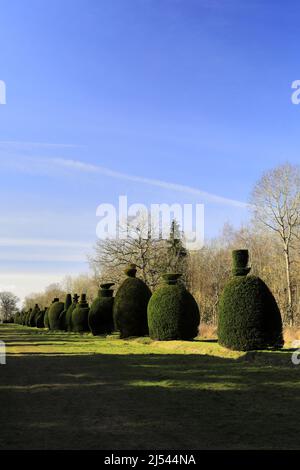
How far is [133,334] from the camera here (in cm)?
2594

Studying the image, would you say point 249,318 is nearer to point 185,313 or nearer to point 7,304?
point 185,313

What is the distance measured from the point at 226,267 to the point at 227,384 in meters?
38.9

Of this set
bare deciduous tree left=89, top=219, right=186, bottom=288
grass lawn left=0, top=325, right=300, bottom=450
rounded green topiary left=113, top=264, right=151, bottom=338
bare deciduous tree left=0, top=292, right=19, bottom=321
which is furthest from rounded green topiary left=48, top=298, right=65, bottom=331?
bare deciduous tree left=0, top=292, right=19, bottom=321

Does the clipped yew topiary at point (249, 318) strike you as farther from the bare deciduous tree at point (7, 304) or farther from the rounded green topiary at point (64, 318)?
the bare deciduous tree at point (7, 304)

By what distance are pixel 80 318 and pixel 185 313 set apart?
16.7 meters

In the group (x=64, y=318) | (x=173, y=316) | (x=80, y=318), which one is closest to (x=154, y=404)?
(x=173, y=316)

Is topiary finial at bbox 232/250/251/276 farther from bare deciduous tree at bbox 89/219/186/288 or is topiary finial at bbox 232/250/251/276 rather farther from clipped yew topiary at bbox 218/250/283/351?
bare deciduous tree at bbox 89/219/186/288

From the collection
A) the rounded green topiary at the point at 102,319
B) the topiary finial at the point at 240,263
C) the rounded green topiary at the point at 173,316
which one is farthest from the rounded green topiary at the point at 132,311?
the topiary finial at the point at 240,263

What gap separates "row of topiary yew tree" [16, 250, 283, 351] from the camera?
15867 mm

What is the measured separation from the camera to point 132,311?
2586 cm

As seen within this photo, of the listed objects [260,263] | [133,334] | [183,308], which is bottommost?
[133,334]

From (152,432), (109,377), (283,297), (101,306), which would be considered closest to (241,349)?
(109,377)

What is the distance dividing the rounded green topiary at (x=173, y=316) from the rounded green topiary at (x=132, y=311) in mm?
3216
